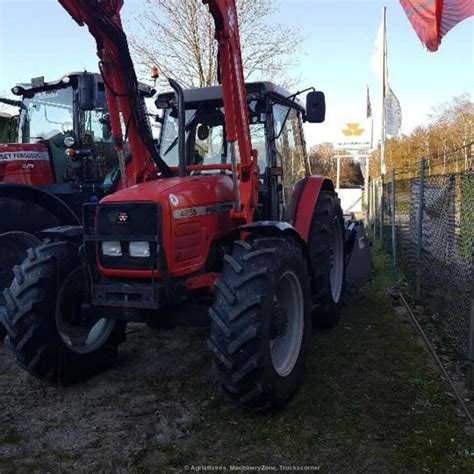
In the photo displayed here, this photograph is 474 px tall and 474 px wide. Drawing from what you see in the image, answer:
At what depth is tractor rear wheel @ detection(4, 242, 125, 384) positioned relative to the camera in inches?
169

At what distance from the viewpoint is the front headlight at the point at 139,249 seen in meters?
4.07

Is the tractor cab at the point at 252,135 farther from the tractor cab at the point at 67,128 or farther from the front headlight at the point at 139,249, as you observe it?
the tractor cab at the point at 67,128

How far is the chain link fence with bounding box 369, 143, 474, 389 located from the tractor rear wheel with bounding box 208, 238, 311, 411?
58.5 inches

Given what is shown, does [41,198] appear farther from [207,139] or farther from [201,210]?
[201,210]

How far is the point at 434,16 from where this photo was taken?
11.7 feet

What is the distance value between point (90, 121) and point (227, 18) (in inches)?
148

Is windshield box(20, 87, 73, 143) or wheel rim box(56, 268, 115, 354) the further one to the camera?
windshield box(20, 87, 73, 143)

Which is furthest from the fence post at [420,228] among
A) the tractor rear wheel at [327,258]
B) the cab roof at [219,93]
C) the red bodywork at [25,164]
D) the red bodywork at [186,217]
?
the red bodywork at [25,164]

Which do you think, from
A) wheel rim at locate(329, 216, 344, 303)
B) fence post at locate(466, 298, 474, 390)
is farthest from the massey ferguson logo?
wheel rim at locate(329, 216, 344, 303)

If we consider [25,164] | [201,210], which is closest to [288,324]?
[201,210]

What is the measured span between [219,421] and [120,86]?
2.65 m

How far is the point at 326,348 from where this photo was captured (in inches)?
214

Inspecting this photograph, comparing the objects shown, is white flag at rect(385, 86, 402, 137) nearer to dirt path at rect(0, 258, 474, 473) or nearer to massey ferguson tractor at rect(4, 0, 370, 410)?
massey ferguson tractor at rect(4, 0, 370, 410)

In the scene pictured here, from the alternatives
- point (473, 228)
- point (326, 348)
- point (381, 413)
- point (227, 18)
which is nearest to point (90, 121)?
point (227, 18)
